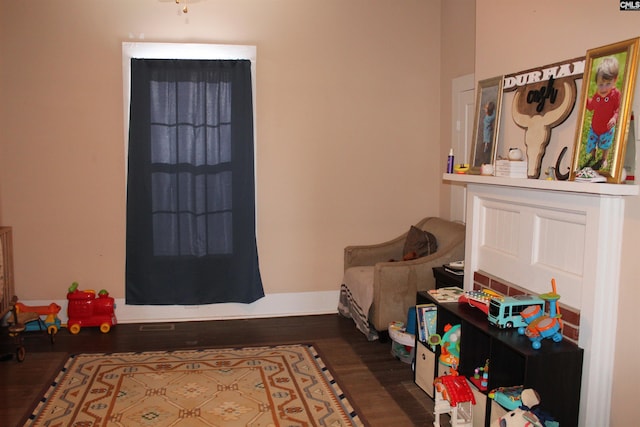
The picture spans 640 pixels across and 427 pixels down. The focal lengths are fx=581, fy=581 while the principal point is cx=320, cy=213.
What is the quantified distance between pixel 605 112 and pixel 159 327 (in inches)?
147

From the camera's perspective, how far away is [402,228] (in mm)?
5281

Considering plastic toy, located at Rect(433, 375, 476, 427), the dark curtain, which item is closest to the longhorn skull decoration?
plastic toy, located at Rect(433, 375, 476, 427)

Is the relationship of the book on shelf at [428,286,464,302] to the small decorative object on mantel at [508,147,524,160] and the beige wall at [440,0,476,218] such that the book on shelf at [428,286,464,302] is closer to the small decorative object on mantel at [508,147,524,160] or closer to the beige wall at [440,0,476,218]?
the small decorative object on mantel at [508,147,524,160]

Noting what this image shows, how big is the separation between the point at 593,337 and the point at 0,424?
9.71 ft

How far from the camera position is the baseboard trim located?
4898 mm

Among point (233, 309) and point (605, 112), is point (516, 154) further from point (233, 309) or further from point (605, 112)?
point (233, 309)

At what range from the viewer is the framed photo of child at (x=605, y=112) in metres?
2.24

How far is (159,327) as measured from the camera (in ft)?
15.7

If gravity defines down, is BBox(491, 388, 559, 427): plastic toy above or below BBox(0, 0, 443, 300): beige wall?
below

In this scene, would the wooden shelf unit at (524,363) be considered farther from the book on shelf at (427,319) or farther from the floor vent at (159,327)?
the floor vent at (159,327)

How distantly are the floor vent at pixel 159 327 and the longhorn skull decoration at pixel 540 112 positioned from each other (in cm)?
316

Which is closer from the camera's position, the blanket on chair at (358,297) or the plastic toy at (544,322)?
the plastic toy at (544,322)

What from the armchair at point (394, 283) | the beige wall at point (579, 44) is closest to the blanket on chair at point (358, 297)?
the armchair at point (394, 283)

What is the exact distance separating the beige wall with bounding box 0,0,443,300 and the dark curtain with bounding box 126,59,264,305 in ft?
0.56
